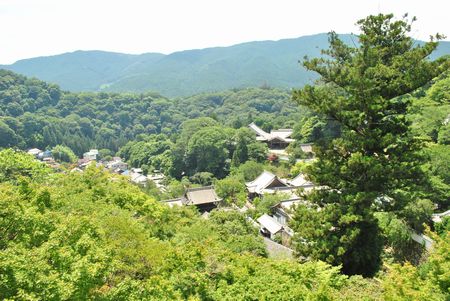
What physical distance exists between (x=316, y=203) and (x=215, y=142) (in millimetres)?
26520

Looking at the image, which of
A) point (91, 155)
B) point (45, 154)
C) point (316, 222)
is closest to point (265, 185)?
point (316, 222)

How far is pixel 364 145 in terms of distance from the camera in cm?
1066

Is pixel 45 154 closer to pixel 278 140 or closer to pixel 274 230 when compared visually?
pixel 278 140

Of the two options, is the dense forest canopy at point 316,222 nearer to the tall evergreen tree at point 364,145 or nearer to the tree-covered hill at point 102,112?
the tall evergreen tree at point 364,145

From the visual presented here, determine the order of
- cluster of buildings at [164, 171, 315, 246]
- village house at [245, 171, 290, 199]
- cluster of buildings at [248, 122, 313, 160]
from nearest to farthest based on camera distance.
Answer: cluster of buildings at [164, 171, 315, 246]
village house at [245, 171, 290, 199]
cluster of buildings at [248, 122, 313, 160]

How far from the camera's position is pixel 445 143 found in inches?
690

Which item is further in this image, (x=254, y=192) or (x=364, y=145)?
(x=254, y=192)

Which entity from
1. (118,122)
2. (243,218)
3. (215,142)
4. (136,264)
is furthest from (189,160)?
(118,122)

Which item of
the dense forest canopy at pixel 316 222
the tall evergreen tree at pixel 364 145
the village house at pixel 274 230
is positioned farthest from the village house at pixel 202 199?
the tall evergreen tree at pixel 364 145

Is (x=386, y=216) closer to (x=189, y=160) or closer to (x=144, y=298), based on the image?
(x=144, y=298)

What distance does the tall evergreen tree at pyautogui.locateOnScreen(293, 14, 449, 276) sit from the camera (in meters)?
10.4

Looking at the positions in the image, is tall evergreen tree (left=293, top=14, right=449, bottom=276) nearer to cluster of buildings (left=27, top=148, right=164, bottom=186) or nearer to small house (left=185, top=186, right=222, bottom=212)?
small house (left=185, top=186, right=222, bottom=212)

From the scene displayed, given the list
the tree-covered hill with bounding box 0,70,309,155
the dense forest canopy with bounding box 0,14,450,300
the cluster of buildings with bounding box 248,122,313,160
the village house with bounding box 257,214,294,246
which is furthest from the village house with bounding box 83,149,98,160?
the village house with bounding box 257,214,294,246

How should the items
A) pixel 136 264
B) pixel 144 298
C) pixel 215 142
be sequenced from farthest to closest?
pixel 215 142, pixel 136 264, pixel 144 298
